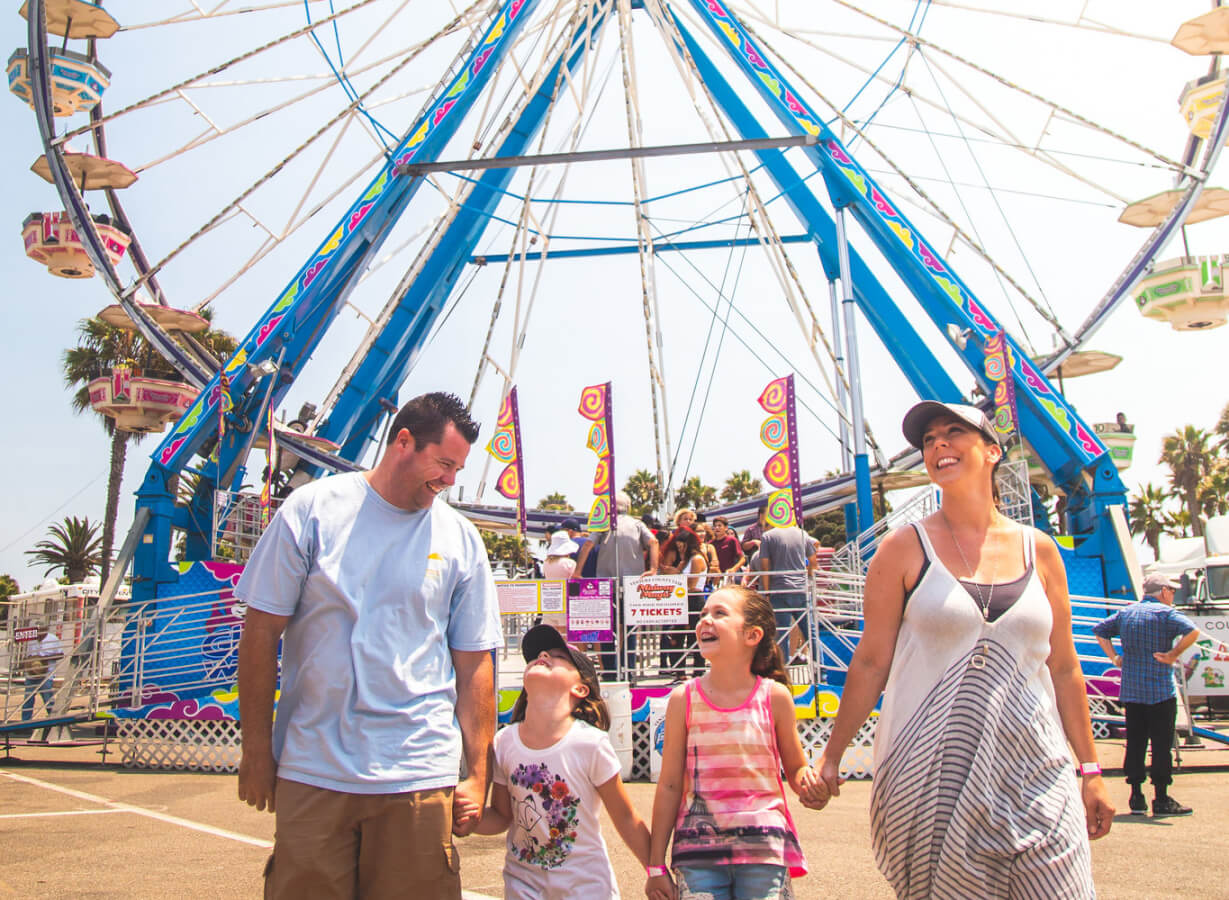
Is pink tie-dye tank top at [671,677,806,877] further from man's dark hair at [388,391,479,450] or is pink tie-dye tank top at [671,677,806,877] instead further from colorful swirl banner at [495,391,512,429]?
colorful swirl banner at [495,391,512,429]

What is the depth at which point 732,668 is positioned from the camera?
9.73ft

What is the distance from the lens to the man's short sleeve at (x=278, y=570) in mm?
2574

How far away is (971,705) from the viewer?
236cm

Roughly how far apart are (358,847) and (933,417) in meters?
1.92

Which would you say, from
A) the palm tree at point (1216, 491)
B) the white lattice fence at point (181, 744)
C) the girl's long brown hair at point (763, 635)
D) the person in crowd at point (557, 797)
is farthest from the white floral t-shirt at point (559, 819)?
the palm tree at point (1216, 491)

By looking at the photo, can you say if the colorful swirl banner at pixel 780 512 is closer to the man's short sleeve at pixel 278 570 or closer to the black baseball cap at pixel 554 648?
the black baseball cap at pixel 554 648

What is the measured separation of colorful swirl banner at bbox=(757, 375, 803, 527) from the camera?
30.5 ft

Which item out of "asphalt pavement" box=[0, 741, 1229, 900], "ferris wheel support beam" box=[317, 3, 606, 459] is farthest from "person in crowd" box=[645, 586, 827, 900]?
"ferris wheel support beam" box=[317, 3, 606, 459]

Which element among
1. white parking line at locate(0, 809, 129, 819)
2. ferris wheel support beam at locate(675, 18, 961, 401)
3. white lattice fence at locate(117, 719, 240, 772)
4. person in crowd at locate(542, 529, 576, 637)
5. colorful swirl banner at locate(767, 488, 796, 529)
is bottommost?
white parking line at locate(0, 809, 129, 819)

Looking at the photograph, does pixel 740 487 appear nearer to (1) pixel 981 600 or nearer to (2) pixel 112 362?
(2) pixel 112 362

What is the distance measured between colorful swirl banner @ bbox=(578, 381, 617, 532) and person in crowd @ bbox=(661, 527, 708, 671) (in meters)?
0.82

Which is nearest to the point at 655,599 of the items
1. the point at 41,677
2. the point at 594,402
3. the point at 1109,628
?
the point at 594,402

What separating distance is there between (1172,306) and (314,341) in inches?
467

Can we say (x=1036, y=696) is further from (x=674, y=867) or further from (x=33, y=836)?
(x=33, y=836)
